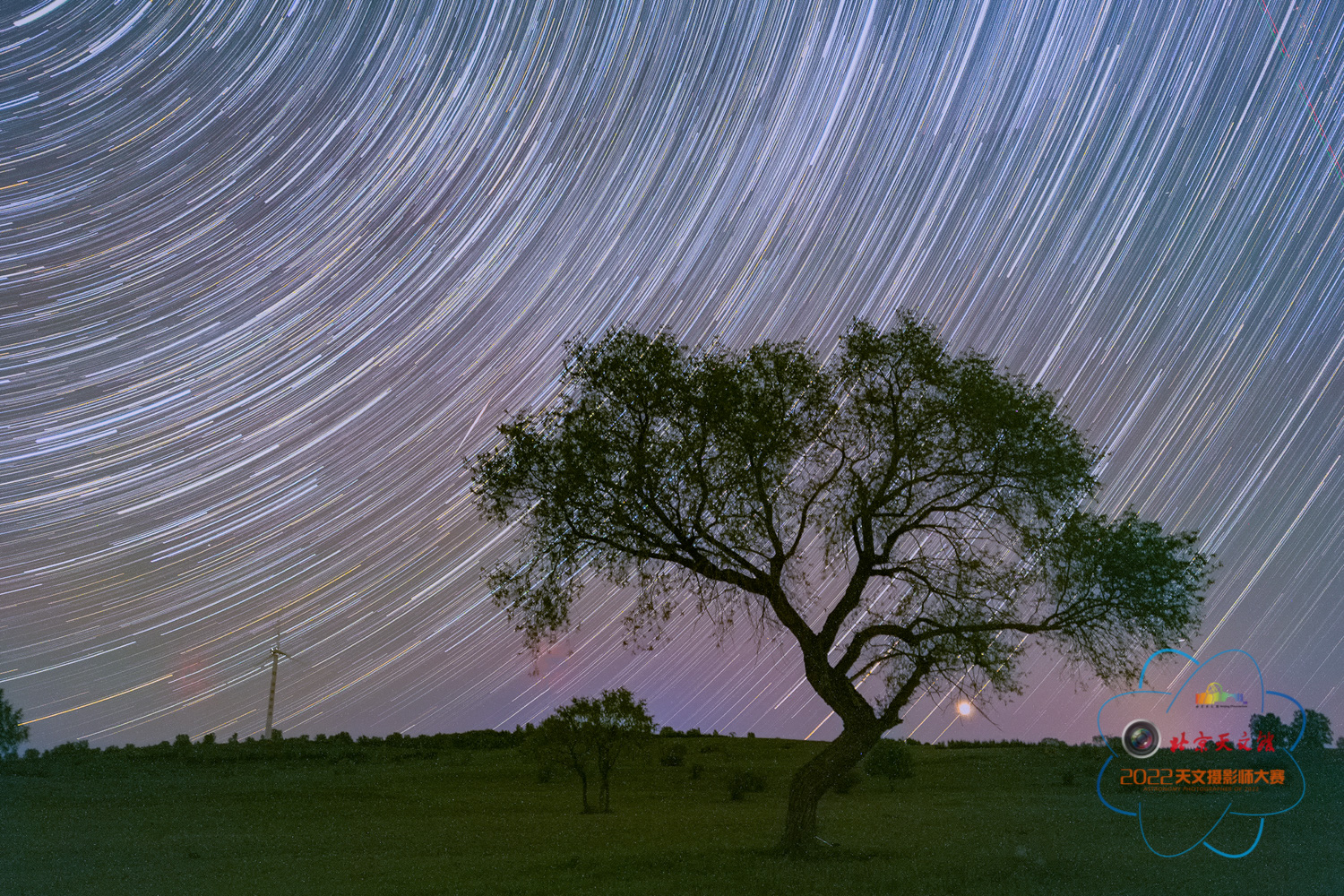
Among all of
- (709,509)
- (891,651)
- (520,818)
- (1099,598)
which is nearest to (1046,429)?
(1099,598)

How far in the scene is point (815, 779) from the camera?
20156mm

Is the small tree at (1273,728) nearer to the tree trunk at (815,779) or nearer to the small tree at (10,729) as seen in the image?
the tree trunk at (815,779)

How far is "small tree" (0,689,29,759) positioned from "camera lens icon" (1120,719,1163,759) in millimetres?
141061

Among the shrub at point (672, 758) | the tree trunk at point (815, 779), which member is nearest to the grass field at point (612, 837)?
the tree trunk at point (815, 779)

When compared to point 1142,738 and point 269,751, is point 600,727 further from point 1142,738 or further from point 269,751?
point 269,751

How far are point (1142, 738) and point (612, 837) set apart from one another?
17.8 metres

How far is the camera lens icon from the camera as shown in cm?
2111

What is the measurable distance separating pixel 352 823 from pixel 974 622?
30.9 meters

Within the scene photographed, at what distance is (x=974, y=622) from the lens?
2042cm

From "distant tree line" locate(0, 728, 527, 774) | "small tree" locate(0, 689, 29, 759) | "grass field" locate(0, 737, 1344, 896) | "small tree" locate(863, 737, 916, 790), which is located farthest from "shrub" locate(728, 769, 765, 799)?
"small tree" locate(0, 689, 29, 759)

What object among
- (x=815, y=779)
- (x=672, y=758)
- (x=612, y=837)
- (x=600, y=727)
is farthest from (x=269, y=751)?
(x=815, y=779)

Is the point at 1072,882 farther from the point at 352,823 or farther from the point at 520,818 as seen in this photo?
the point at 352,823

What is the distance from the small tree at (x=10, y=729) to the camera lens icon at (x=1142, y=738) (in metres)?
141

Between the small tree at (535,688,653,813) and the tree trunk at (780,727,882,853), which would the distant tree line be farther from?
the tree trunk at (780,727,882,853)
